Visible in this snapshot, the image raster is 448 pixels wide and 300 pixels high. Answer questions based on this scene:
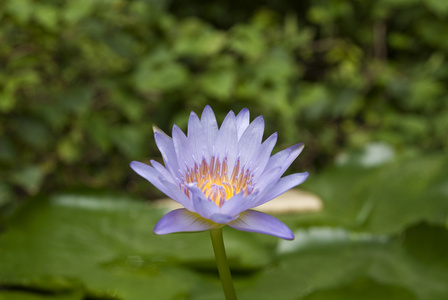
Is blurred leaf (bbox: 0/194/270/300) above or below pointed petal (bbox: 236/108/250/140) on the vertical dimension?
above

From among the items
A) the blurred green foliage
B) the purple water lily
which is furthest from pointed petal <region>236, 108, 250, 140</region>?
the blurred green foliage

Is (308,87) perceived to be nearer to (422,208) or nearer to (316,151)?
(316,151)

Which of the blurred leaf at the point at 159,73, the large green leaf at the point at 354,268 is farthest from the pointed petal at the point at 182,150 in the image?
the blurred leaf at the point at 159,73

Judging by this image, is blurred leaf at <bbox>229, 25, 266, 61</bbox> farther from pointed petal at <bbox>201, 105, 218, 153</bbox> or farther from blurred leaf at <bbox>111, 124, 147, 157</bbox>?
pointed petal at <bbox>201, 105, 218, 153</bbox>

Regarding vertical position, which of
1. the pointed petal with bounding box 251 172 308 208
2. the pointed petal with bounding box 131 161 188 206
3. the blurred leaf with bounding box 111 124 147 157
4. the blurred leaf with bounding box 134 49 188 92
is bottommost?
the pointed petal with bounding box 251 172 308 208

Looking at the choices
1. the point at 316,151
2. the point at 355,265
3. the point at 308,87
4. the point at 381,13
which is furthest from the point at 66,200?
the point at 381,13

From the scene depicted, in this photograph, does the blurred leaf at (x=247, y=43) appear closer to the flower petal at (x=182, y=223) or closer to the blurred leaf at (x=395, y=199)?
the blurred leaf at (x=395, y=199)

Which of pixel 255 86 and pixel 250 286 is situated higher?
pixel 255 86

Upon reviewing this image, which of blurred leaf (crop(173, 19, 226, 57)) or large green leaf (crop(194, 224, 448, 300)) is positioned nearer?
large green leaf (crop(194, 224, 448, 300))
